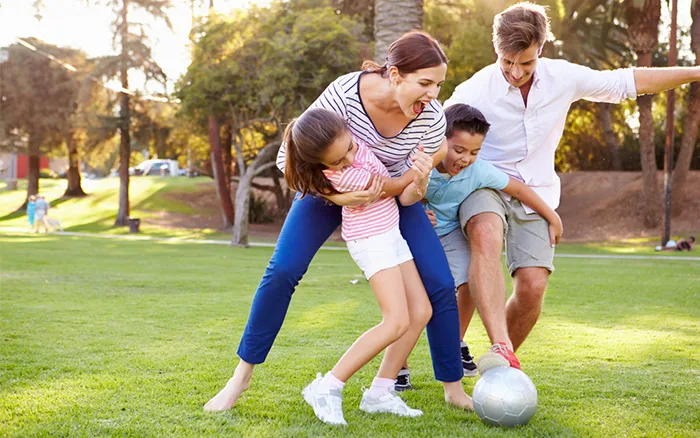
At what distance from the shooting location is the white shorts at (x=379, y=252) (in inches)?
166

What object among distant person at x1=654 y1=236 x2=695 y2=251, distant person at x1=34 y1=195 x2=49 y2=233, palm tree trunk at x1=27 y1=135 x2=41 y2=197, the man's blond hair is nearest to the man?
the man's blond hair

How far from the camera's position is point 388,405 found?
429cm

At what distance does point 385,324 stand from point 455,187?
109 cm

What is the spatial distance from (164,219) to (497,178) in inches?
1470

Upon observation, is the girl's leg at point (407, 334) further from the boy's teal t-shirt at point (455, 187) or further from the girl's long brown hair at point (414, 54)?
the girl's long brown hair at point (414, 54)

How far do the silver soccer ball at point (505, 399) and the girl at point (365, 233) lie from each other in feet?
1.23

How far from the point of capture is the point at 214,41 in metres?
26.3

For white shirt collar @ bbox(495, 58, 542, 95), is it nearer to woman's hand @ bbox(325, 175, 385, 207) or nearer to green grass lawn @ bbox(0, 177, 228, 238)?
woman's hand @ bbox(325, 175, 385, 207)

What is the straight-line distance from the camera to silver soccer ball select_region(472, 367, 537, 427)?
400 cm

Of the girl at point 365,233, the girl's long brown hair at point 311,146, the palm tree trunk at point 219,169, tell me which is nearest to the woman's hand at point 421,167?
the girl at point 365,233

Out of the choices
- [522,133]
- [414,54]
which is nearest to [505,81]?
[522,133]

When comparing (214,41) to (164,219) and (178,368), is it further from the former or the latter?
(178,368)

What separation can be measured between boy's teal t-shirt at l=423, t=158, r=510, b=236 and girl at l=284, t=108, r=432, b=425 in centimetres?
60

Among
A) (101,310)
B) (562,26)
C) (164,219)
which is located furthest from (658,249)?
(164,219)
